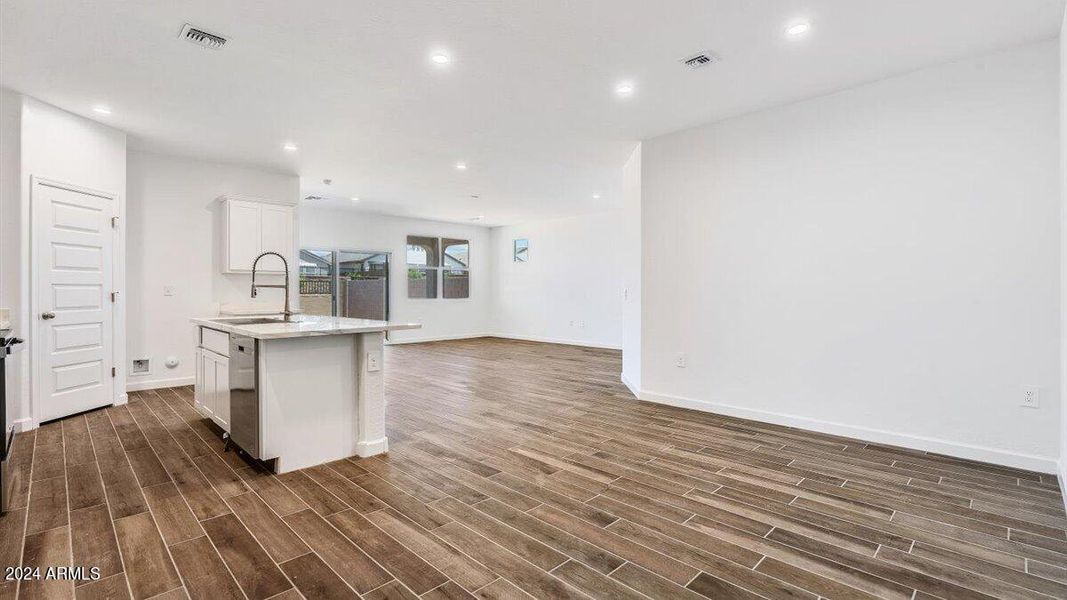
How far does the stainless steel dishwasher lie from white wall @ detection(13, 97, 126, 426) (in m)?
1.88

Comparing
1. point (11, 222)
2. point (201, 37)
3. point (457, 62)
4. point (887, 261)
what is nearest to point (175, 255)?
point (11, 222)

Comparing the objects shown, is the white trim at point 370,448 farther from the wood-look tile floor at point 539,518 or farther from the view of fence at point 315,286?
the view of fence at point 315,286

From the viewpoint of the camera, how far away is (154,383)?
208 inches

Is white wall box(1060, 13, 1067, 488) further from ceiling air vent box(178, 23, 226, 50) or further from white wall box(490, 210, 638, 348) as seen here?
white wall box(490, 210, 638, 348)

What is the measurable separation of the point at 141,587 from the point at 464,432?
2148 millimetres

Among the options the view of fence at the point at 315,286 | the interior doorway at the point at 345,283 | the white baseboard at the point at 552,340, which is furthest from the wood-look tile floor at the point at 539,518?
the white baseboard at the point at 552,340

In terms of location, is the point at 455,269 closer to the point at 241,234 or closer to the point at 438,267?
the point at 438,267

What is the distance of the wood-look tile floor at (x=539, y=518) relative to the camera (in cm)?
181

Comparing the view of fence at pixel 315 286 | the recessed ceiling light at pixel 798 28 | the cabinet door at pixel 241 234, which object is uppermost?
the recessed ceiling light at pixel 798 28

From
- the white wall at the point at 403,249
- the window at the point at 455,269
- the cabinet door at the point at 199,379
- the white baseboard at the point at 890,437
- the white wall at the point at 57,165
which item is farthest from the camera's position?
the window at the point at 455,269

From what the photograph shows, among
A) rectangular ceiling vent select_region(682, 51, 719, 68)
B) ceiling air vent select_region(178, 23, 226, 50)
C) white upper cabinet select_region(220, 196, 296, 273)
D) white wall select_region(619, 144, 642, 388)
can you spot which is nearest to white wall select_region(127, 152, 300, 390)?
white upper cabinet select_region(220, 196, 296, 273)

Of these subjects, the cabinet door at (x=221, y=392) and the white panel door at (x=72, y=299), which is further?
the white panel door at (x=72, y=299)

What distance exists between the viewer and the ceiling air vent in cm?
A: 283

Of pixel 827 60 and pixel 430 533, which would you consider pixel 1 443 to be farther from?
pixel 827 60
